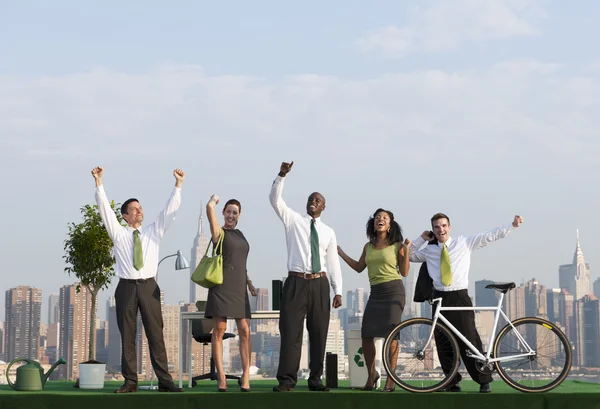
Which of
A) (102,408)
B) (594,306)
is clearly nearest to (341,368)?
(102,408)

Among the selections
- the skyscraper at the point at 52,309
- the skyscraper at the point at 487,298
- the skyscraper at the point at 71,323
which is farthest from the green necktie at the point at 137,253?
the skyscraper at the point at 52,309

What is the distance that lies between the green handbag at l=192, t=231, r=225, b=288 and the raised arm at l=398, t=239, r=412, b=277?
1591 mm

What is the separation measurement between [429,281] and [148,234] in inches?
101

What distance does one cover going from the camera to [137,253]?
7.55 meters

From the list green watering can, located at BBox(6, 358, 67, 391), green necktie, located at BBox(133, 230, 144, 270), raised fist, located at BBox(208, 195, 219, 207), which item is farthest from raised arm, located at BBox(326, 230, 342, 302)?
green watering can, located at BBox(6, 358, 67, 391)

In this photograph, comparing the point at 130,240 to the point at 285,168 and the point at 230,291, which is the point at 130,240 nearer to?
the point at 230,291

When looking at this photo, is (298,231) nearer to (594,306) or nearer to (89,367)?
(89,367)

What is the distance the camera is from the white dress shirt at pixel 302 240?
25.1ft

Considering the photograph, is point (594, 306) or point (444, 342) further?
point (594, 306)

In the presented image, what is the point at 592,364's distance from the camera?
9070 millimetres

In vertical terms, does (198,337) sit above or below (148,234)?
below

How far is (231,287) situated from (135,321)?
3.00 ft

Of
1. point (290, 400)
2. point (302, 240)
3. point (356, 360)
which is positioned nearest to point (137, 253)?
point (302, 240)

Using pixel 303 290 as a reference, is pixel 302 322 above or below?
below
